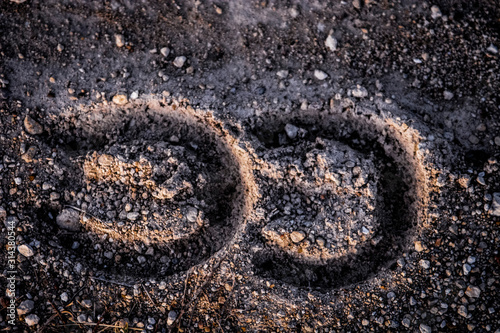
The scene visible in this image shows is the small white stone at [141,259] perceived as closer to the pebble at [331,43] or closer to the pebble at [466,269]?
the pebble at [331,43]

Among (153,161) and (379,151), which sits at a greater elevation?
(379,151)

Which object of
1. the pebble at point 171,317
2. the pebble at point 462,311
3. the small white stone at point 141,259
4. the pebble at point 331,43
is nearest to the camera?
the pebble at point 462,311

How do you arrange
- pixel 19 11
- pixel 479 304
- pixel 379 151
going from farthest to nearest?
pixel 19 11 → pixel 379 151 → pixel 479 304

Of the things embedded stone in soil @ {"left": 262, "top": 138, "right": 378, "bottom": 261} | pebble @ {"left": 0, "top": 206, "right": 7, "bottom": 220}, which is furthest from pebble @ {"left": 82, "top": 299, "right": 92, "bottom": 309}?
embedded stone in soil @ {"left": 262, "top": 138, "right": 378, "bottom": 261}

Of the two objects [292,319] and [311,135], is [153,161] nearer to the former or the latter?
[311,135]

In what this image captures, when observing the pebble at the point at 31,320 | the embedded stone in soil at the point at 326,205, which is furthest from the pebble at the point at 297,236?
the pebble at the point at 31,320

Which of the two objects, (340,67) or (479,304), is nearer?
(479,304)

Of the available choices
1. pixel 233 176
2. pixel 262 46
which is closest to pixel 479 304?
pixel 233 176
